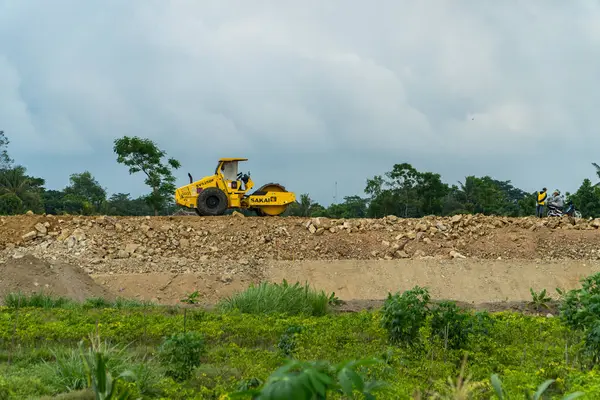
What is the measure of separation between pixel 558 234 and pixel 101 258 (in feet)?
49.0

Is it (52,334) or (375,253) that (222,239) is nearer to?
(375,253)

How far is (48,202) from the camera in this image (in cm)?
5303

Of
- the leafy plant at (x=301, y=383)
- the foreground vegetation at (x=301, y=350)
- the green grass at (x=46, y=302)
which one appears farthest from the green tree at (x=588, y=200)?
the leafy plant at (x=301, y=383)

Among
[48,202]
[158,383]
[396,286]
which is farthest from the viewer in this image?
[48,202]

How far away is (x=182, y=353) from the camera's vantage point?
602 centimetres

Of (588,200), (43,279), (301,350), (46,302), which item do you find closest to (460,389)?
(301,350)

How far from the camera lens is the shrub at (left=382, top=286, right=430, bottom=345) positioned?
290 inches

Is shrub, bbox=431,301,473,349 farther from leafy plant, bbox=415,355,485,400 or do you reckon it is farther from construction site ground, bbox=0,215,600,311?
construction site ground, bbox=0,215,600,311

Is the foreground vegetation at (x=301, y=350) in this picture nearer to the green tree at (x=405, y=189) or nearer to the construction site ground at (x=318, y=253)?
the construction site ground at (x=318, y=253)

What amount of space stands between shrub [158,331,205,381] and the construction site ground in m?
9.60

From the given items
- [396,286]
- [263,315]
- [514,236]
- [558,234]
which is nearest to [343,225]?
[396,286]

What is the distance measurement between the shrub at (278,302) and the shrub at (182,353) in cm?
494

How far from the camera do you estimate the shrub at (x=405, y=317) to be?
737 centimetres

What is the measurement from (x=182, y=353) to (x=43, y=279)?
959cm
